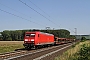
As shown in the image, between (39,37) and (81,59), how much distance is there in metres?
25.1

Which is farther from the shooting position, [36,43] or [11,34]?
[11,34]

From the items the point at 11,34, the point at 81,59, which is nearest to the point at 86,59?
the point at 81,59

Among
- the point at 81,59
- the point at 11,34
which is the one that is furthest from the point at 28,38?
the point at 11,34

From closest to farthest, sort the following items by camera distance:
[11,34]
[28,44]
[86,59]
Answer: [86,59]
[28,44]
[11,34]

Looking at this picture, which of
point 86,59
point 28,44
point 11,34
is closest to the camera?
point 86,59

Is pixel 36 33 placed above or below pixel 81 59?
above

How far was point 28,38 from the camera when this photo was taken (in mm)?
36312

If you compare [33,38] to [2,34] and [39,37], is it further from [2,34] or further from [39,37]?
[2,34]

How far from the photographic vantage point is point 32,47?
36.0 metres

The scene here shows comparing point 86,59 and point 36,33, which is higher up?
point 36,33

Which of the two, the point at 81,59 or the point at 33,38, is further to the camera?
the point at 33,38

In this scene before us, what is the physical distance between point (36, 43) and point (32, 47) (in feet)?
3.22

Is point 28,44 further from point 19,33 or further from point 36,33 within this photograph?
point 19,33

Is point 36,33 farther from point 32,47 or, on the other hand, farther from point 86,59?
point 86,59
